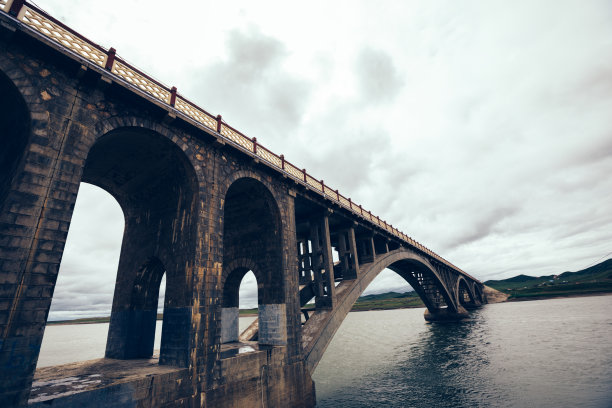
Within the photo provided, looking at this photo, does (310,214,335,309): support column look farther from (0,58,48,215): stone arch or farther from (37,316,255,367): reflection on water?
(37,316,255,367): reflection on water

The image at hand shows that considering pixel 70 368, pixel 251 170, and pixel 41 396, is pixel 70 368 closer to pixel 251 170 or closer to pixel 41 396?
pixel 41 396

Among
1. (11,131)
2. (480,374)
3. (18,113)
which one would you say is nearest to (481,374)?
(480,374)

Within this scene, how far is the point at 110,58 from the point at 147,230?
685 cm

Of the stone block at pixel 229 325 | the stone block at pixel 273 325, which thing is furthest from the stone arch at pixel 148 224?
the stone block at pixel 273 325

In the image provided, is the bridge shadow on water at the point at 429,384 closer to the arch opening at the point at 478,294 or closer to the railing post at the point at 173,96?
the railing post at the point at 173,96

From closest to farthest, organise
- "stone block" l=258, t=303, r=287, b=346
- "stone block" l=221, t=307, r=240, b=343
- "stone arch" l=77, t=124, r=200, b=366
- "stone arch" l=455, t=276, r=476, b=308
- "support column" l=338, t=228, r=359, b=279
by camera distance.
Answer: "stone arch" l=77, t=124, r=200, b=366
"stone block" l=258, t=303, r=287, b=346
"stone block" l=221, t=307, r=240, b=343
"support column" l=338, t=228, r=359, b=279
"stone arch" l=455, t=276, r=476, b=308

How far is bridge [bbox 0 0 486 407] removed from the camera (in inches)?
244

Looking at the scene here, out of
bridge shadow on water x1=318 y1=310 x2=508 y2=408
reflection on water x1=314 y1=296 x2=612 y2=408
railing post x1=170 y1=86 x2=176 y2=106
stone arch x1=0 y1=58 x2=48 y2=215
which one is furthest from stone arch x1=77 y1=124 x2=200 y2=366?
reflection on water x1=314 y1=296 x2=612 y2=408

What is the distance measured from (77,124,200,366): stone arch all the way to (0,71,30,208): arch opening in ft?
5.85

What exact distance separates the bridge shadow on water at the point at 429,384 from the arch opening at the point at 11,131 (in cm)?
1443

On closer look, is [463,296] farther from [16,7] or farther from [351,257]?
[16,7]

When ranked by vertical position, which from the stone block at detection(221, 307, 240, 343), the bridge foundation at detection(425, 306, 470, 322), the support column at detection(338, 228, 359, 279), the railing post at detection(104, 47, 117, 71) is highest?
the railing post at detection(104, 47, 117, 71)

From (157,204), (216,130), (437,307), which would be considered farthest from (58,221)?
(437,307)

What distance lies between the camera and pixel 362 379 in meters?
17.5
